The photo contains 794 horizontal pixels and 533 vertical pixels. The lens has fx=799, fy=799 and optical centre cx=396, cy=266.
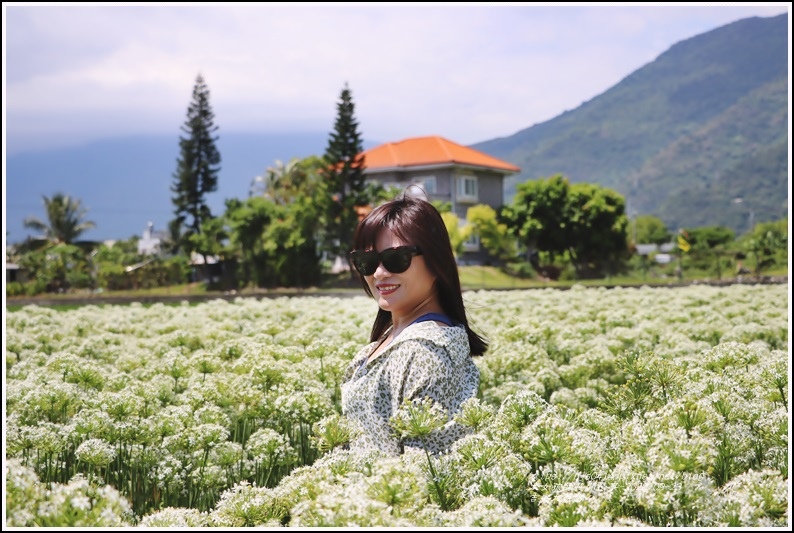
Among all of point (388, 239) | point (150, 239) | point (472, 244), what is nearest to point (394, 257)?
point (388, 239)

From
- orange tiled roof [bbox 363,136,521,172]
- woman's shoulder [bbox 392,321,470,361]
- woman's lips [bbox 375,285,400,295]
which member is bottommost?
woman's shoulder [bbox 392,321,470,361]

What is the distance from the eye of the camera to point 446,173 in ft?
209

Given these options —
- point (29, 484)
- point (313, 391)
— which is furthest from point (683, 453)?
point (313, 391)

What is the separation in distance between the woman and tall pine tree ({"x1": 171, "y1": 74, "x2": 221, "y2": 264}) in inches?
2309

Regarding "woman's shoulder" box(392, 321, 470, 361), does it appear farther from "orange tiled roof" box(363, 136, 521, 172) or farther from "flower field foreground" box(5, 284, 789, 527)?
"orange tiled roof" box(363, 136, 521, 172)

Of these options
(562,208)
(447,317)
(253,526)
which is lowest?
(253,526)

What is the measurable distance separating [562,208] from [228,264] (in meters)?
24.1

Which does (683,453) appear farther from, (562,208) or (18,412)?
(562,208)

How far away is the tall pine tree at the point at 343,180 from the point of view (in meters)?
50.2

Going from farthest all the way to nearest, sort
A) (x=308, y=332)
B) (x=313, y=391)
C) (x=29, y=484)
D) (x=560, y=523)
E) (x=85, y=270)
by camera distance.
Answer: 1. (x=85, y=270)
2. (x=308, y=332)
3. (x=313, y=391)
4. (x=560, y=523)
5. (x=29, y=484)

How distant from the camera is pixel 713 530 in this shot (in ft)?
8.20

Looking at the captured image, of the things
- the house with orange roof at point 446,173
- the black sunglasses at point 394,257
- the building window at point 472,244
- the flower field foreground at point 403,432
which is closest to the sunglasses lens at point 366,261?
the black sunglasses at point 394,257

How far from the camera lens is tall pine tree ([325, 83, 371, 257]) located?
5025 centimetres

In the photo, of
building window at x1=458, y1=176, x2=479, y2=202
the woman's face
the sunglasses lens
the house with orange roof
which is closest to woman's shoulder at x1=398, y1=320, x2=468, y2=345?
the woman's face
